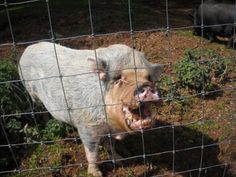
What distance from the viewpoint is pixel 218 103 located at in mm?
5492

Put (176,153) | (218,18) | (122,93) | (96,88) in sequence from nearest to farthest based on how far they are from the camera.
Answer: (122,93) → (96,88) → (176,153) → (218,18)

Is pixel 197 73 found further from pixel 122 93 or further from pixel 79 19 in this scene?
pixel 79 19

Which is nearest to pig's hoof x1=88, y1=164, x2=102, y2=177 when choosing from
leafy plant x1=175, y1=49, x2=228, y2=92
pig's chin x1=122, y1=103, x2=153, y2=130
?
pig's chin x1=122, y1=103, x2=153, y2=130

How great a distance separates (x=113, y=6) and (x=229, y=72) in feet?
12.2

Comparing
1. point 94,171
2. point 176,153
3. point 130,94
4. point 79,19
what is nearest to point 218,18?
point 79,19

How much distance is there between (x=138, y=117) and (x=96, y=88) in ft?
1.96

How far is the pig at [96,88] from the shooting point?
3486 mm

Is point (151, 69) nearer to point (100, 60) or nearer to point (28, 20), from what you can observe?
point (100, 60)


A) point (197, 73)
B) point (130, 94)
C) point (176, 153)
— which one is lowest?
point (176, 153)

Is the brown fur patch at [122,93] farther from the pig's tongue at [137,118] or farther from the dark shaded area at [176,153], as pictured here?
the dark shaded area at [176,153]

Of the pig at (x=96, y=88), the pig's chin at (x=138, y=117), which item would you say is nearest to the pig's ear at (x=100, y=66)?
the pig at (x=96, y=88)

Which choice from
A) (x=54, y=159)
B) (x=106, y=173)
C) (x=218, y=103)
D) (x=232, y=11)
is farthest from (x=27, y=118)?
(x=232, y=11)

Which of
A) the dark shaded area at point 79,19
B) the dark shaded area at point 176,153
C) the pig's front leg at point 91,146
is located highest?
the dark shaded area at point 79,19

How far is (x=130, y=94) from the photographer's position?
3.38 m
